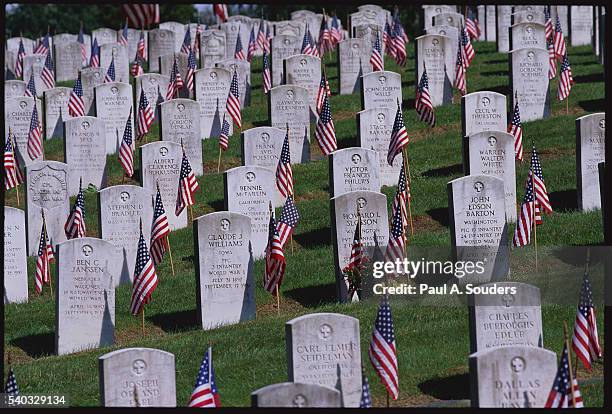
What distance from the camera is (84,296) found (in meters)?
20.0

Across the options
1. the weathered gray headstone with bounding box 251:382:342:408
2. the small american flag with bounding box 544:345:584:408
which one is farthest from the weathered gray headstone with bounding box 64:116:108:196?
the small american flag with bounding box 544:345:584:408

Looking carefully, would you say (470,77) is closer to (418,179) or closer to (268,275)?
(418,179)

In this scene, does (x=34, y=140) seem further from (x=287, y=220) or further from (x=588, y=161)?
(x=588, y=161)

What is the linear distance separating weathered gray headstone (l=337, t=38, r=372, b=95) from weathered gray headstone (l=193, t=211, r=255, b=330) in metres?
13.5

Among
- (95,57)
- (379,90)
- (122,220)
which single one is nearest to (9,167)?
(122,220)

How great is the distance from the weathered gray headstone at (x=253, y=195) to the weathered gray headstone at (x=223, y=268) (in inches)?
99.3

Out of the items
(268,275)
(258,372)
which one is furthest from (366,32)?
(258,372)

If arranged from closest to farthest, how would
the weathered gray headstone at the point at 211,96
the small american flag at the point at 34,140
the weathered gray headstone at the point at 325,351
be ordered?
the weathered gray headstone at the point at 325,351
the small american flag at the point at 34,140
the weathered gray headstone at the point at 211,96

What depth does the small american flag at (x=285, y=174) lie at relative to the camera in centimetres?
2422

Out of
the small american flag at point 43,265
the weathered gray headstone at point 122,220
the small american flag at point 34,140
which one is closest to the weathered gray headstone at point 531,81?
the weathered gray headstone at point 122,220

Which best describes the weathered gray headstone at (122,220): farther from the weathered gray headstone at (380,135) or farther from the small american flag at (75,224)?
the weathered gray headstone at (380,135)

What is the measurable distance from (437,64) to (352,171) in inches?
329

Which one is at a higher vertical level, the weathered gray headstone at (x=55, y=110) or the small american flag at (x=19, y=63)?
the small american flag at (x=19, y=63)

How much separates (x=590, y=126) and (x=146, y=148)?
24.5ft
